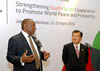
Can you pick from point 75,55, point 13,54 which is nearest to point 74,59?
point 75,55

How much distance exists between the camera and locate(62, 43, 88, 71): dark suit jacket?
Result: 3.34 m

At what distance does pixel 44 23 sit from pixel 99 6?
1914 mm

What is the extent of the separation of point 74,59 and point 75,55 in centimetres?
8

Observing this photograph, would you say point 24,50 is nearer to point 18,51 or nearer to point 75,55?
point 18,51

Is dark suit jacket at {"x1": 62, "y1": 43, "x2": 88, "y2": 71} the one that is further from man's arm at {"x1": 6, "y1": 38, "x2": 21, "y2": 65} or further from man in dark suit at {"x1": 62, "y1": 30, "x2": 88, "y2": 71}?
man's arm at {"x1": 6, "y1": 38, "x2": 21, "y2": 65}

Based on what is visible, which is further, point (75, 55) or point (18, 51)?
point (75, 55)

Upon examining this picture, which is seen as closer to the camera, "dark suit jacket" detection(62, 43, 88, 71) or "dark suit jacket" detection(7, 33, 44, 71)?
"dark suit jacket" detection(7, 33, 44, 71)

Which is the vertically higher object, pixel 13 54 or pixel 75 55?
pixel 13 54

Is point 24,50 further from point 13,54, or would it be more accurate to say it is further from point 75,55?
point 75,55

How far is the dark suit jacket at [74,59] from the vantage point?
3.34 m

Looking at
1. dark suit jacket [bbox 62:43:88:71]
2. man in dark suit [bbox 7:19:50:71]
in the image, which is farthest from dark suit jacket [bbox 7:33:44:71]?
dark suit jacket [bbox 62:43:88:71]

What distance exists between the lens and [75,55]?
11.1 feet

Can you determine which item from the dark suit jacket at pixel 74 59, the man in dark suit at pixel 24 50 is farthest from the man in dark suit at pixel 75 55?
the man in dark suit at pixel 24 50

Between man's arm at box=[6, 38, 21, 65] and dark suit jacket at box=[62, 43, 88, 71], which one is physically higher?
man's arm at box=[6, 38, 21, 65]
